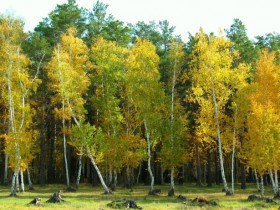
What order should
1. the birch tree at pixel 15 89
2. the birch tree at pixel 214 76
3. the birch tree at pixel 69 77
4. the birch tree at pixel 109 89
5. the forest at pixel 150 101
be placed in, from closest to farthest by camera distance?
1. the forest at pixel 150 101
2. the birch tree at pixel 15 89
3. the birch tree at pixel 214 76
4. the birch tree at pixel 69 77
5. the birch tree at pixel 109 89

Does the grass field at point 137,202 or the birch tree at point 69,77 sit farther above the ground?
the birch tree at point 69,77

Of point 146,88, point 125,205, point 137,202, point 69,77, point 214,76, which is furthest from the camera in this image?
point 69,77

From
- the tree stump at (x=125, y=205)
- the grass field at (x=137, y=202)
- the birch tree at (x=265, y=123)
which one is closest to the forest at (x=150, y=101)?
the birch tree at (x=265, y=123)

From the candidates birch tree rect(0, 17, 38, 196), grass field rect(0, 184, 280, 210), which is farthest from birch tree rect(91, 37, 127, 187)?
birch tree rect(0, 17, 38, 196)

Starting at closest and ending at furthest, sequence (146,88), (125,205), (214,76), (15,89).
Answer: (125,205) → (214,76) → (146,88) → (15,89)

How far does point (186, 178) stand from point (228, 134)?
3094 centimetres

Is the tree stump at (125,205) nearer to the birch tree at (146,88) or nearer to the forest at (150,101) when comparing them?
the forest at (150,101)

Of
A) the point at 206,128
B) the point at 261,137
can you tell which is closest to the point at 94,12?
the point at 206,128

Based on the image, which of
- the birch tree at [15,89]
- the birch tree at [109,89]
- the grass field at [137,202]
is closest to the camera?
the grass field at [137,202]

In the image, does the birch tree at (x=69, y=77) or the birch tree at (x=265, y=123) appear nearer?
the birch tree at (x=265, y=123)

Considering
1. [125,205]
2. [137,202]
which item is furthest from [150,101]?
[125,205]

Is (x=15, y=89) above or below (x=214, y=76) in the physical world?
below

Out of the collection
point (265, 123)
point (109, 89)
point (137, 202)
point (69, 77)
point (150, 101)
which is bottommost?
point (137, 202)

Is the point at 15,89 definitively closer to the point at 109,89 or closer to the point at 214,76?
the point at 109,89
